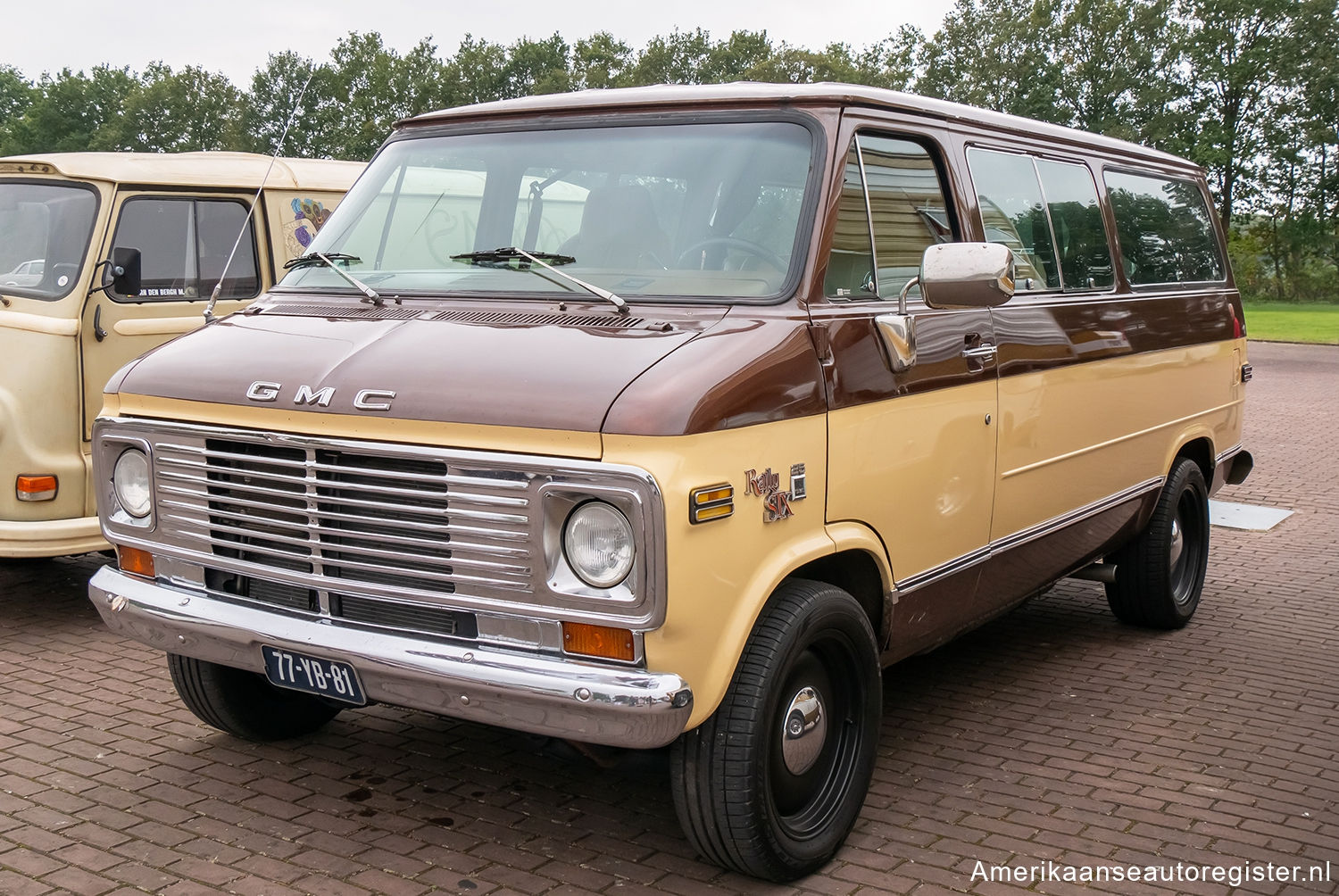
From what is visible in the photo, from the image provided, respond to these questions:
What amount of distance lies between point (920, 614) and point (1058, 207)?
2.23 metres

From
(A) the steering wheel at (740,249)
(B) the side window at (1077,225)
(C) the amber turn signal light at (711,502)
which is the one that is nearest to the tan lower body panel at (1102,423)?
(B) the side window at (1077,225)

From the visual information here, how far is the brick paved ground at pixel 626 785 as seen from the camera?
13.0 feet

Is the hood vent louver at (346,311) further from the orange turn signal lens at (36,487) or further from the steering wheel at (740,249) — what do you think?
the orange turn signal lens at (36,487)

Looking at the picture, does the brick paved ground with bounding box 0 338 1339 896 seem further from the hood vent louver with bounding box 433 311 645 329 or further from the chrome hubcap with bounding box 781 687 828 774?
the hood vent louver with bounding box 433 311 645 329

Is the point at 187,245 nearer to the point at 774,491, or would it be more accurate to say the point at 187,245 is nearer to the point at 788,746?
the point at 774,491

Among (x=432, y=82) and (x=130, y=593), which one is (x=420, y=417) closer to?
(x=130, y=593)

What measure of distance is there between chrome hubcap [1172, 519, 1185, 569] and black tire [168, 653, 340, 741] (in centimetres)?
452

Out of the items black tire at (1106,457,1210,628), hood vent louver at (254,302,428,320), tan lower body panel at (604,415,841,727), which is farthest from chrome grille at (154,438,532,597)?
black tire at (1106,457,1210,628)

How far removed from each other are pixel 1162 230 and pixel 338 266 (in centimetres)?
451

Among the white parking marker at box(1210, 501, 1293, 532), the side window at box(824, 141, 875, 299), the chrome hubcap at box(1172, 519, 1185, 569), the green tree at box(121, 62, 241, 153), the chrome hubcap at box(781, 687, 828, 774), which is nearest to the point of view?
the chrome hubcap at box(781, 687, 828, 774)

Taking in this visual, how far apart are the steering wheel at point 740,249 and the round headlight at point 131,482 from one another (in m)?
1.89

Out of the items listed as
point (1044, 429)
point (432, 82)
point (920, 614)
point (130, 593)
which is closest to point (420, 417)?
point (130, 593)

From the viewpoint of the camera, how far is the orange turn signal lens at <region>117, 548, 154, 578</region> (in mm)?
4266

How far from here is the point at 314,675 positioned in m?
3.80
